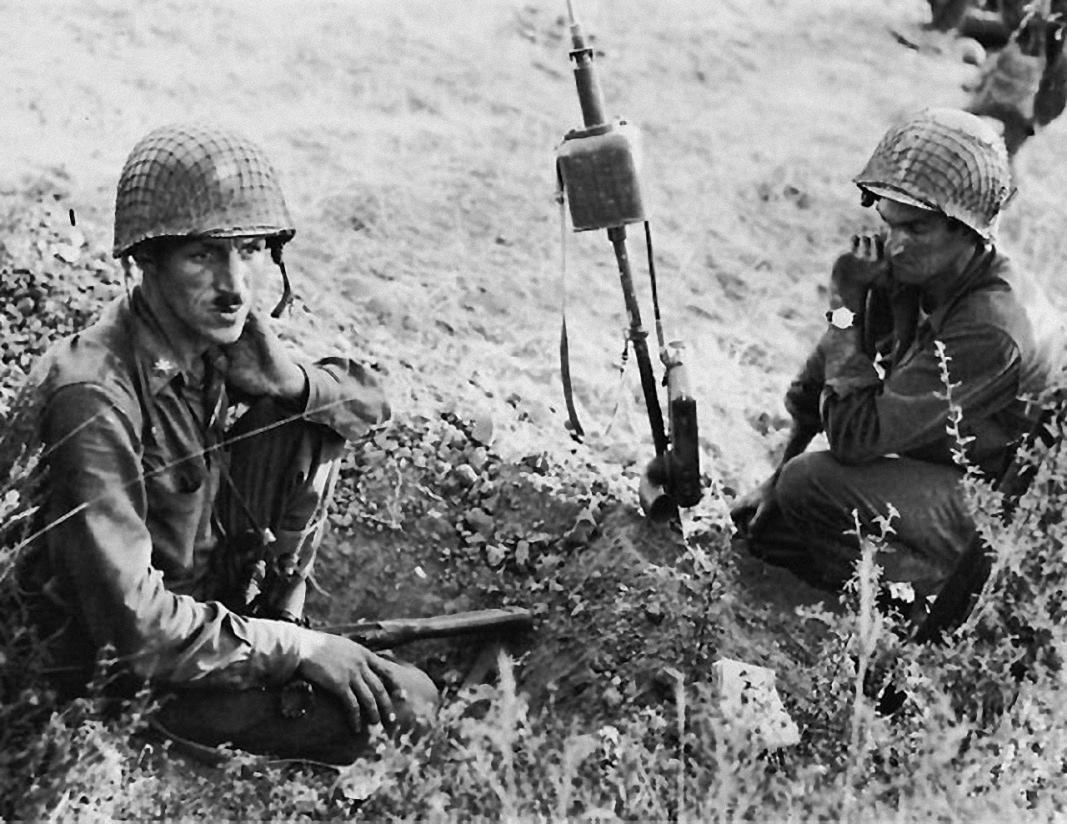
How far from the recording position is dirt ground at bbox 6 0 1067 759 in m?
5.36

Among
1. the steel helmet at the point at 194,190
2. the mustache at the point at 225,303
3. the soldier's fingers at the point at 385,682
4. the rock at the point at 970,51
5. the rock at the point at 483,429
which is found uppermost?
the steel helmet at the point at 194,190

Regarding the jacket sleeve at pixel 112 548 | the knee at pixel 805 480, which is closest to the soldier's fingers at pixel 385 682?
the jacket sleeve at pixel 112 548

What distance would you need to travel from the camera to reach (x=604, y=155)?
14.2ft

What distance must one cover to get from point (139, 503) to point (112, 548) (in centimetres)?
15

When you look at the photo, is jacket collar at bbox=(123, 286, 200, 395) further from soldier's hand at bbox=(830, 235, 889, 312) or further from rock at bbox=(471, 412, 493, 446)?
soldier's hand at bbox=(830, 235, 889, 312)

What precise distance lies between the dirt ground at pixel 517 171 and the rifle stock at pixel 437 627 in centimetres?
24

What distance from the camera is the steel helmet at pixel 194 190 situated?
3443 millimetres

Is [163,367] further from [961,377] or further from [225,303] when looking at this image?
[961,377]

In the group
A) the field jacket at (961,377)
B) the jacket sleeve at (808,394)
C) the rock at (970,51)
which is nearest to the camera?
the field jacket at (961,377)

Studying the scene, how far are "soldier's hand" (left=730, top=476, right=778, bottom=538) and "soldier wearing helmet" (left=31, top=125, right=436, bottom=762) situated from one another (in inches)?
53.6

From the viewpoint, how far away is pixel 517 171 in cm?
683

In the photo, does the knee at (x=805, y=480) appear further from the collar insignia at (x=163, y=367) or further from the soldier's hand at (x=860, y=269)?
the collar insignia at (x=163, y=367)

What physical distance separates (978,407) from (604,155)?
4.11 feet

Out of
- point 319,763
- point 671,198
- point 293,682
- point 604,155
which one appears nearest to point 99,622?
point 293,682
